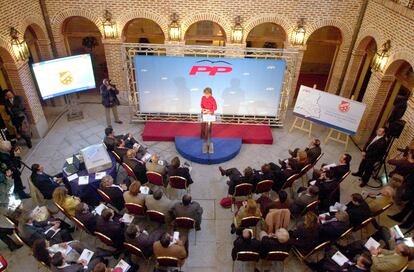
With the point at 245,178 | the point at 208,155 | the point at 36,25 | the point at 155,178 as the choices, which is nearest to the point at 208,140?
the point at 208,155

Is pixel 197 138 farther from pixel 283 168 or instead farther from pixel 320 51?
pixel 320 51

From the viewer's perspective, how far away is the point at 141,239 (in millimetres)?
6422

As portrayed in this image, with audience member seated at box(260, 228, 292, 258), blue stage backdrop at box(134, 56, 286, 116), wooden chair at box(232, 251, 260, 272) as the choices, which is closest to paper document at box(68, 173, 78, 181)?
blue stage backdrop at box(134, 56, 286, 116)

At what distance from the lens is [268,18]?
1125cm

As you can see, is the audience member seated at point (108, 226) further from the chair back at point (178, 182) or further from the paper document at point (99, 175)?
the chair back at point (178, 182)

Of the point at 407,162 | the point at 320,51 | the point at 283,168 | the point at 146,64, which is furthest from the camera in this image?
the point at 320,51

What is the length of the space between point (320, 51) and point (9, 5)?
12407 mm

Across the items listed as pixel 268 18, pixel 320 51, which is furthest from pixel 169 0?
pixel 320 51

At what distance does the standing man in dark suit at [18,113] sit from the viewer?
9656 millimetres

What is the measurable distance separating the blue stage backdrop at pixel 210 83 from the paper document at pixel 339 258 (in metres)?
5.85

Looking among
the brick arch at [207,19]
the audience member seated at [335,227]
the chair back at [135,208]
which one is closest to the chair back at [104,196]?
the chair back at [135,208]

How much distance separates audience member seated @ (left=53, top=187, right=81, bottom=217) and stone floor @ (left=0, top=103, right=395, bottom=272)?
3.35 ft

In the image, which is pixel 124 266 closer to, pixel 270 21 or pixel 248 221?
pixel 248 221

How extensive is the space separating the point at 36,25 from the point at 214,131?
684 cm
